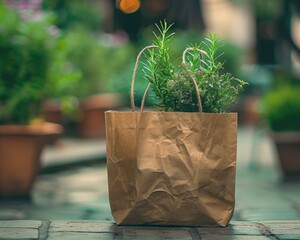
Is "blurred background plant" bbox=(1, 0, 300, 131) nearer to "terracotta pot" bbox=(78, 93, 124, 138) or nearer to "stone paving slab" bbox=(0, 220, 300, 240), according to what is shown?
"terracotta pot" bbox=(78, 93, 124, 138)

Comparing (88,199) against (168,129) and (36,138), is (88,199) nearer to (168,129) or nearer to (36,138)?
(36,138)

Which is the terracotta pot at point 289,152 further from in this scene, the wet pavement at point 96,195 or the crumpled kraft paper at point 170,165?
the crumpled kraft paper at point 170,165

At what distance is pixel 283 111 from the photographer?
974cm

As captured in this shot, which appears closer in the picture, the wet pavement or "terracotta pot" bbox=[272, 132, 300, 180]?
the wet pavement

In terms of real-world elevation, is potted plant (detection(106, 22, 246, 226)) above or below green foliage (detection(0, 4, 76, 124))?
below

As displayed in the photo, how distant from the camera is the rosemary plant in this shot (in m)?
5.71

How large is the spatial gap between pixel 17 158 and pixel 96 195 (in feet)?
2.92

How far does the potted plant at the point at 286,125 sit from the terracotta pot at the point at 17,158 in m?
2.78

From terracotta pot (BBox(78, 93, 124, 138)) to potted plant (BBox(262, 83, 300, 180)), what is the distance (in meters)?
4.95

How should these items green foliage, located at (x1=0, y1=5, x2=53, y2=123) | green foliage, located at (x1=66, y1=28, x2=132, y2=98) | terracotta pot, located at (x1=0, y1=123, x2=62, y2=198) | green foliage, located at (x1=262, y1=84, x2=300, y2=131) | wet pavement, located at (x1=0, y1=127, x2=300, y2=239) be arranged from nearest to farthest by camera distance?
wet pavement, located at (x1=0, y1=127, x2=300, y2=239), terracotta pot, located at (x1=0, y1=123, x2=62, y2=198), green foliage, located at (x1=0, y1=5, x2=53, y2=123), green foliage, located at (x1=262, y1=84, x2=300, y2=131), green foliage, located at (x1=66, y1=28, x2=132, y2=98)

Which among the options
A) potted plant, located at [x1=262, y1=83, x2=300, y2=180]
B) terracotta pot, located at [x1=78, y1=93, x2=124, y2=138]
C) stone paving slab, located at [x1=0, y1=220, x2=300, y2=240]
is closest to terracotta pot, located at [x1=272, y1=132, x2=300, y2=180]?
potted plant, located at [x1=262, y1=83, x2=300, y2=180]

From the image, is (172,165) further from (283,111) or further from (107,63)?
(107,63)

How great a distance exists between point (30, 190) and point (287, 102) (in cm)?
316

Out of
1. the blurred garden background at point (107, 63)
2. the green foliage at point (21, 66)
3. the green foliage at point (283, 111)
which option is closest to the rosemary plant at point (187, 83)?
the blurred garden background at point (107, 63)
